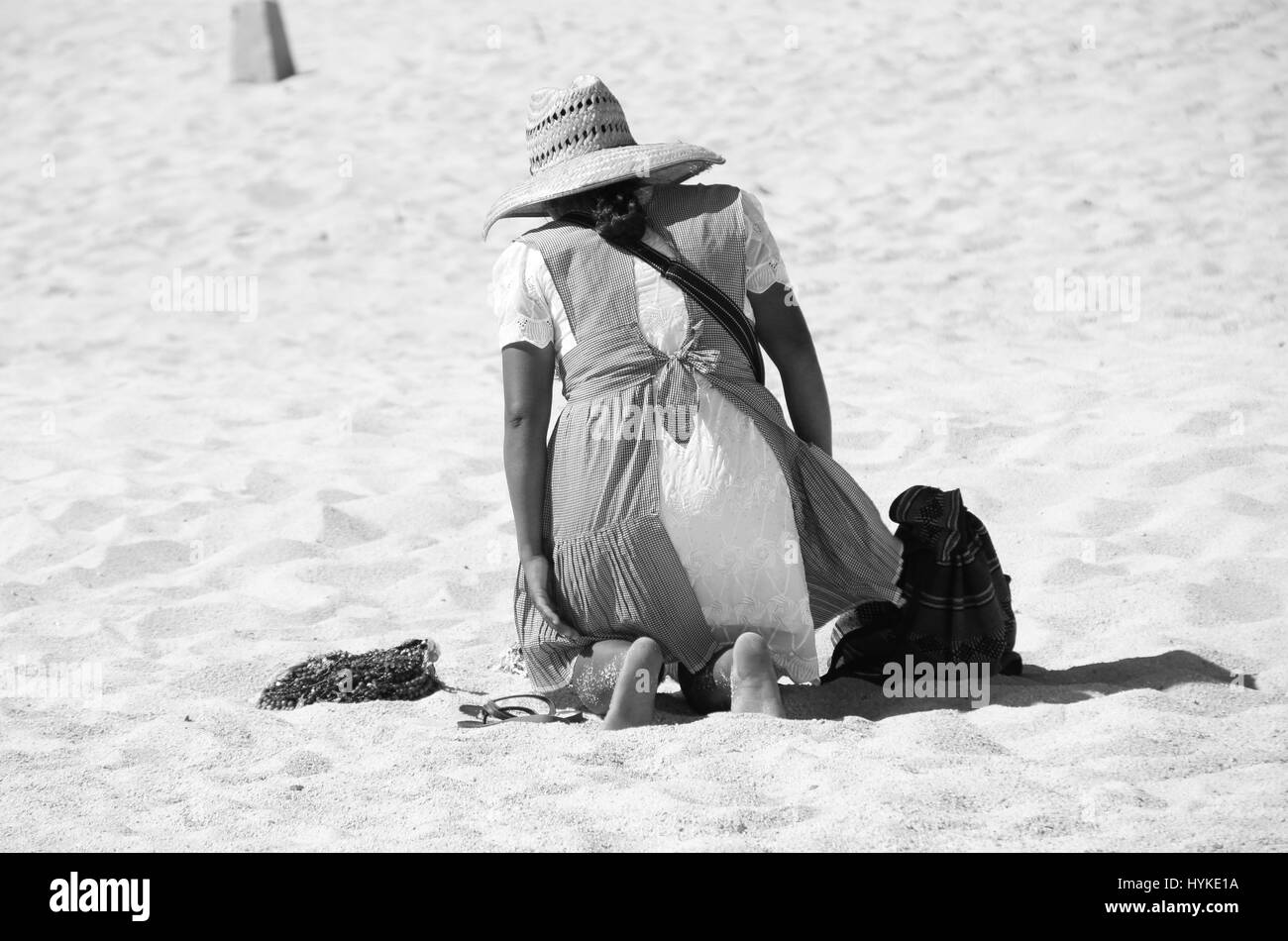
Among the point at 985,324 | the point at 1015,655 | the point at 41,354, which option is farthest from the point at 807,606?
the point at 41,354

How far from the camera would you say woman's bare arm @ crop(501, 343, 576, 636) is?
2949mm

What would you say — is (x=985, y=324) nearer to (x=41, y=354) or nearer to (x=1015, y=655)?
(x=1015, y=655)

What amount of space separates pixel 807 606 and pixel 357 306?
16.2 feet

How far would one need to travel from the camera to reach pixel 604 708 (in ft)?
9.77

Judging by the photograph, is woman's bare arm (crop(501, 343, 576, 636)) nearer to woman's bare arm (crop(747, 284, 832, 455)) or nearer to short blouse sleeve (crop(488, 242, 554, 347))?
short blouse sleeve (crop(488, 242, 554, 347))

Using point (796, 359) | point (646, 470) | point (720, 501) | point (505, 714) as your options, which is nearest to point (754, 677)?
point (720, 501)

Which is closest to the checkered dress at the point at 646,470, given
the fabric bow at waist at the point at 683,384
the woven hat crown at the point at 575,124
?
the fabric bow at waist at the point at 683,384

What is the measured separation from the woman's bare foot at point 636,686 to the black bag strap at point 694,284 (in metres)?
0.63

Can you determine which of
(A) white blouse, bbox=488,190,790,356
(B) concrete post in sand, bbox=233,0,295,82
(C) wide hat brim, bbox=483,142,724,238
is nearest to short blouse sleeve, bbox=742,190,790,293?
(A) white blouse, bbox=488,190,790,356

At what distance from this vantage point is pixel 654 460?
2.88 meters

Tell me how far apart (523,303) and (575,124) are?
389 mm

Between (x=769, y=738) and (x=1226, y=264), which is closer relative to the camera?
(x=769, y=738)
